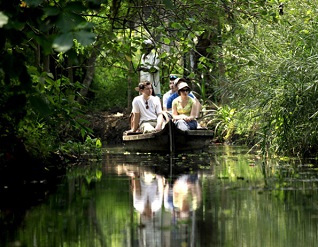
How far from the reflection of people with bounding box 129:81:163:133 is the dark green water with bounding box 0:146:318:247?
244 inches

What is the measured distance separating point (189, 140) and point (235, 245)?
13.3 m

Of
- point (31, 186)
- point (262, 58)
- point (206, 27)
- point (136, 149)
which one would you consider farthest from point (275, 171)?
point (136, 149)

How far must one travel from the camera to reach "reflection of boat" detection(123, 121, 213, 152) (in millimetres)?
18694

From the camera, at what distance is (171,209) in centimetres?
779

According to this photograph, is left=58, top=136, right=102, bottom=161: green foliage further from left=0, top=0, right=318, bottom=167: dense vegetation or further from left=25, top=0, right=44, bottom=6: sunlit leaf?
left=25, top=0, right=44, bottom=6: sunlit leaf

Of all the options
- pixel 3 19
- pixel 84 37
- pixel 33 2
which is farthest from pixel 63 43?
pixel 33 2

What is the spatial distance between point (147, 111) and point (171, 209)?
1162 cm

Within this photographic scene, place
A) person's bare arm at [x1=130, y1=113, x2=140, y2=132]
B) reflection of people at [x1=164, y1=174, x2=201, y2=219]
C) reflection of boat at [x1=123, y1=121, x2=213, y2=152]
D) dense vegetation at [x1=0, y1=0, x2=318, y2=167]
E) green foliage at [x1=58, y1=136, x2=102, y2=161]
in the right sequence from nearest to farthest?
1. reflection of people at [x1=164, y1=174, x2=201, y2=219]
2. dense vegetation at [x1=0, y1=0, x2=318, y2=167]
3. green foliage at [x1=58, y1=136, x2=102, y2=161]
4. reflection of boat at [x1=123, y1=121, x2=213, y2=152]
5. person's bare arm at [x1=130, y1=113, x2=140, y2=132]

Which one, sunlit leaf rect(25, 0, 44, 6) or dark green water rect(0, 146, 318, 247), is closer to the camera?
sunlit leaf rect(25, 0, 44, 6)

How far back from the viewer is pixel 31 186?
1061 centimetres

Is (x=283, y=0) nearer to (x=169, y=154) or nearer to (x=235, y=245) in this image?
(x=169, y=154)

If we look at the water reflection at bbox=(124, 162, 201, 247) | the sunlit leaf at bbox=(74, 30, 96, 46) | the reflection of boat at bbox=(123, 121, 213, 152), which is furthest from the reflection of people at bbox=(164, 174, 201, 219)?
the reflection of boat at bbox=(123, 121, 213, 152)

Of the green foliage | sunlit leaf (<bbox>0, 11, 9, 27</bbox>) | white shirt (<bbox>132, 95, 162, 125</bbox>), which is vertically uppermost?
white shirt (<bbox>132, 95, 162, 125</bbox>)

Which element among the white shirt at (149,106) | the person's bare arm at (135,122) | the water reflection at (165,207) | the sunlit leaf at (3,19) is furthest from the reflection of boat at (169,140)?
the sunlit leaf at (3,19)
